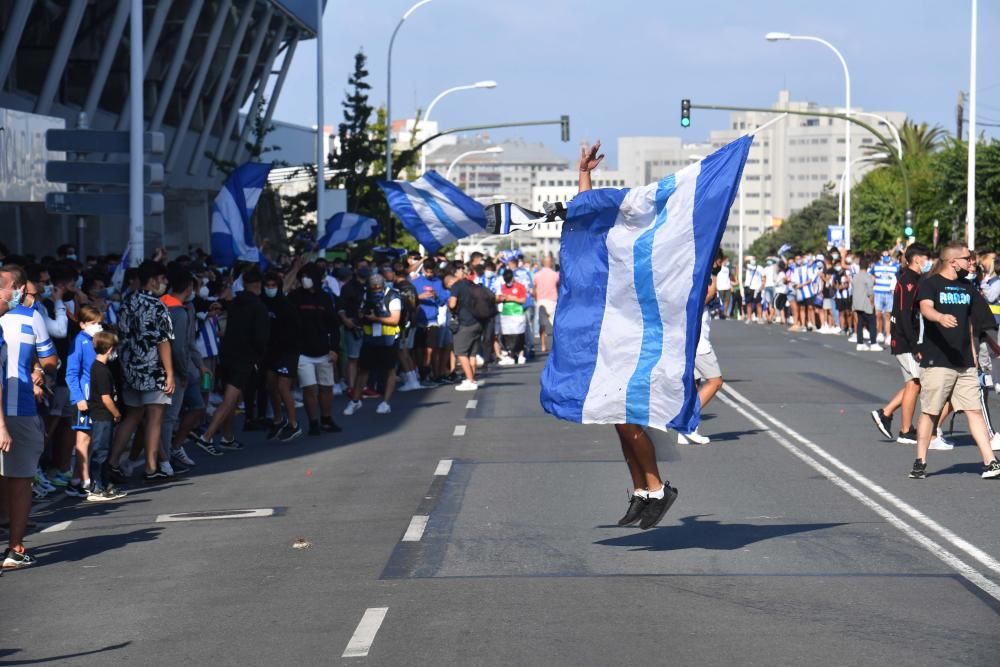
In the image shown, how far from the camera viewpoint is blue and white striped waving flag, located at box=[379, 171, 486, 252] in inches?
952

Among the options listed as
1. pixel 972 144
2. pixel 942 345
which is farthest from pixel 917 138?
pixel 942 345

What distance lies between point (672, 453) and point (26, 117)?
45.5ft

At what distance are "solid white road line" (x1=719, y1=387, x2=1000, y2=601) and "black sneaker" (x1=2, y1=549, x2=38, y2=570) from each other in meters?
5.40

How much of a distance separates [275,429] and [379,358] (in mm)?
3033

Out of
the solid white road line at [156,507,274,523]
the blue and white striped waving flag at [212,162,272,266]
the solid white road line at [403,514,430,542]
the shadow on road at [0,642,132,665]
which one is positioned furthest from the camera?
the blue and white striped waving flag at [212,162,272,266]

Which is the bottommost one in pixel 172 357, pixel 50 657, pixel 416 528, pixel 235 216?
pixel 416 528

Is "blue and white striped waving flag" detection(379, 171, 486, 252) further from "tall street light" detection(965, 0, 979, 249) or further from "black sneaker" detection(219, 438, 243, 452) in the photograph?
"tall street light" detection(965, 0, 979, 249)

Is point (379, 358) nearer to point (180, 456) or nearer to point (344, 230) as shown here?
point (180, 456)

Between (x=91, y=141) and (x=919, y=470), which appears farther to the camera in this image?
(x=91, y=141)

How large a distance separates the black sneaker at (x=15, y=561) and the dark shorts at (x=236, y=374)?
6.43 m

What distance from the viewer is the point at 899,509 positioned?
464 inches

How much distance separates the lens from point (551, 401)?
10.3 metres

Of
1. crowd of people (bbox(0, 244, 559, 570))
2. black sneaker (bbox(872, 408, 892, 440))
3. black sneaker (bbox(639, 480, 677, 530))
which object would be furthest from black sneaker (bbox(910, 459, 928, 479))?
crowd of people (bbox(0, 244, 559, 570))

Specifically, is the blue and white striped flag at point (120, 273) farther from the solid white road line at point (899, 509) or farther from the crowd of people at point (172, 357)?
the solid white road line at point (899, 509)
